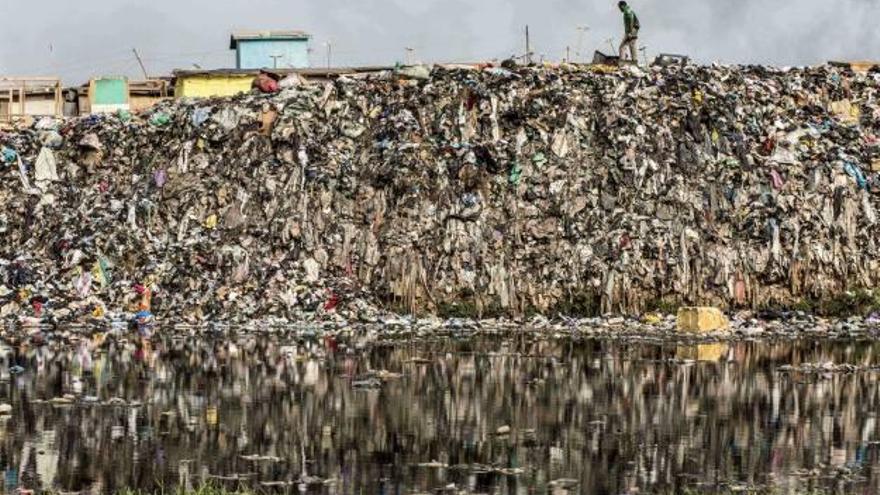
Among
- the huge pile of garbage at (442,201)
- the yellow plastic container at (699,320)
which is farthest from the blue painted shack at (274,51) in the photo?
the yellow plastic container at (699,320)

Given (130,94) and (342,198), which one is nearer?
(342,198)

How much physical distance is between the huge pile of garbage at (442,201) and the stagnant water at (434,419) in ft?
16.1

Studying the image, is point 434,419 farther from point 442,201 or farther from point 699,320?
point 442,201

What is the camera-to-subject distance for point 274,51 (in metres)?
35.5

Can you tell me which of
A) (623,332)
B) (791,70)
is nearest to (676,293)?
(623,332)

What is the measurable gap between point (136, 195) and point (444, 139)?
22.3ft

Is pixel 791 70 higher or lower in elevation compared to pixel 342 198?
higher

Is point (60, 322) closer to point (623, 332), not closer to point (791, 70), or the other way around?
point (623, 332)

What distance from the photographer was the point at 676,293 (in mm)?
27016

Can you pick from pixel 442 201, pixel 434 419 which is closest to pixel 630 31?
pixel 442 201

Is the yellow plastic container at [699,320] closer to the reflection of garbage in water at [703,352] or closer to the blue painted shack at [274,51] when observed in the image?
the reflection of garbage in water at [703,352]

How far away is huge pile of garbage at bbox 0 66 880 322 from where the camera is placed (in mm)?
26938

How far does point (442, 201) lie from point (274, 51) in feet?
31.7

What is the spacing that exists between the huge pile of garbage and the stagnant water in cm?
491
